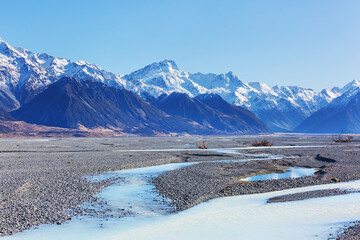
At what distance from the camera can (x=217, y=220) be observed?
53.3 ft

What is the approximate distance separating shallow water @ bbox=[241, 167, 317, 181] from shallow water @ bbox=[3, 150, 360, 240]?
7.11 m

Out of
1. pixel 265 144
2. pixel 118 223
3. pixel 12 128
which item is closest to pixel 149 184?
pixel 118 223

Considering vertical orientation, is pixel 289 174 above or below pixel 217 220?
below

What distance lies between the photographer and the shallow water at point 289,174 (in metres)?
28.6

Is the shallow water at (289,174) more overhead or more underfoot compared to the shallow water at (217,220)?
more underfoot

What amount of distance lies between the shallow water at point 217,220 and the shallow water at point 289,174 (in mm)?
7110

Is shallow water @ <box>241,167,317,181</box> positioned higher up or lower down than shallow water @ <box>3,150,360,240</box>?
lower down

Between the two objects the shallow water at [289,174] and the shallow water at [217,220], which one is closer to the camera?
the shallow water at [217,220]

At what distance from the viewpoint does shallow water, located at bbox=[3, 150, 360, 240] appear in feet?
45.9

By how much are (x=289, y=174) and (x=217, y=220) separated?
1679 centimetres

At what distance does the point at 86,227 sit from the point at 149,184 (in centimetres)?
1098

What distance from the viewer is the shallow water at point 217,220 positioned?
45.9ft

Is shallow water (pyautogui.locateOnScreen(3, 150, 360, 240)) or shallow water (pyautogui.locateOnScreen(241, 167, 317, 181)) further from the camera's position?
shallow water (pyautogui.locateOnScreen(241, 167, 317, 181))

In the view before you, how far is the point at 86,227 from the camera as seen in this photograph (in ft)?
48.8
